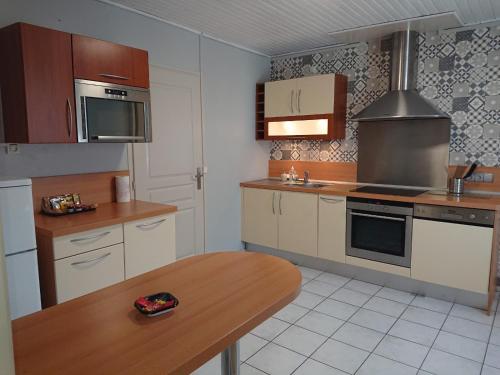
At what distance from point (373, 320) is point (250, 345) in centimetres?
105

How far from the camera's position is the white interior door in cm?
333

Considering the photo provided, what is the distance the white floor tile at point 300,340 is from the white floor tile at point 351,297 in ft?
2.26

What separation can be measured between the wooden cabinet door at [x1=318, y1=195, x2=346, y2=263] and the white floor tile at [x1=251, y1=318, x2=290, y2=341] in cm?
117

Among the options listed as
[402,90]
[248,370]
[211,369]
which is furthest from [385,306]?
[402,90]

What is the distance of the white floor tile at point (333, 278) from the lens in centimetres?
368

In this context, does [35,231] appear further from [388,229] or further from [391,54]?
[391,54]

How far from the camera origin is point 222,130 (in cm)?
411

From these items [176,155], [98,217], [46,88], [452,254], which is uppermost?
[46,88]

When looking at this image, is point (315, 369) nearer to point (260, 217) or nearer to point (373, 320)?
point (373, 320)

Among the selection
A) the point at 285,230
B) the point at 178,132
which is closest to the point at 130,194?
the point at 178,132

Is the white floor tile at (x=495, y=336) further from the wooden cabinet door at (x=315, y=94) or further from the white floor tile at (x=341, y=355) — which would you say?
the wooden cabinet door at (x=315, y=94)

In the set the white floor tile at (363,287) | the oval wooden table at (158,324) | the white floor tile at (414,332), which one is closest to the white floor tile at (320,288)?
the white floor tile at (363,287)

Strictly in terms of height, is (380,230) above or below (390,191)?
below

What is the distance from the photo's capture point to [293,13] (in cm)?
312
